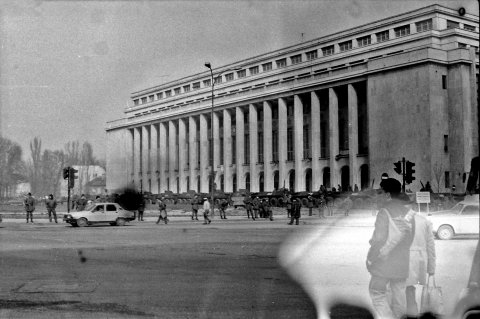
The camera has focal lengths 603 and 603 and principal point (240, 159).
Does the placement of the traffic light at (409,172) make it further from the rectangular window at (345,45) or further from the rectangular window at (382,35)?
the rectangular window at (382,35)

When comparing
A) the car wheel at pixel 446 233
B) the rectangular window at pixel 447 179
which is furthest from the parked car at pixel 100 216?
the car wheel at pixel 446 233

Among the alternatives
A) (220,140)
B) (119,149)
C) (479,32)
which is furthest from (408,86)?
(220,140)

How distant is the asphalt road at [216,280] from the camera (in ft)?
16.4

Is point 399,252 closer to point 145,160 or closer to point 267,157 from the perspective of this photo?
point 145,160

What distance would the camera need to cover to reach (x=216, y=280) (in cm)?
917

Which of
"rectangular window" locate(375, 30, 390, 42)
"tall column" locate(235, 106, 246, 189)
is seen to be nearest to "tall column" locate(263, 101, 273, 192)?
"tall column" locate(235, 106, 246, 189)

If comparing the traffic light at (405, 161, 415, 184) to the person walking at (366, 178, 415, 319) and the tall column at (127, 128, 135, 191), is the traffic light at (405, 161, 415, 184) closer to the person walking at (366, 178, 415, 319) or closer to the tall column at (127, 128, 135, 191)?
the person walking at (366, 178, 415, 319)

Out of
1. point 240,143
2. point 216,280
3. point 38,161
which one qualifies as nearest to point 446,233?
point 216,280

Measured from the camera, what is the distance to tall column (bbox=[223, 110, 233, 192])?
62969 mm

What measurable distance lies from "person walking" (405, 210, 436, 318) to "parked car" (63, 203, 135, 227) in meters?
24.5

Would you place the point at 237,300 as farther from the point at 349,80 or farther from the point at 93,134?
the point at 349,80

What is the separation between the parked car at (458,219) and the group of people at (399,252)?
18 centimetres

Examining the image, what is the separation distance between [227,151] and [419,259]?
67060 mm

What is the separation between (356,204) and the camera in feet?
18.8
